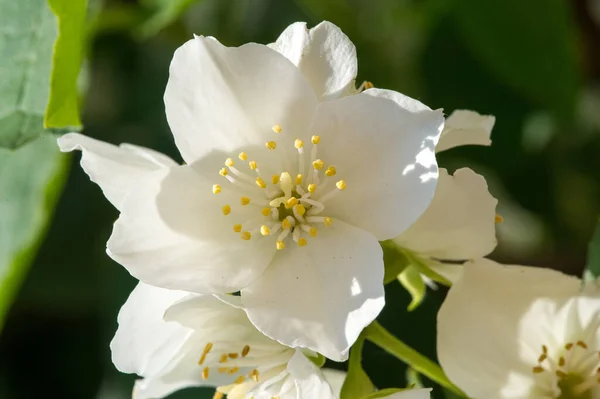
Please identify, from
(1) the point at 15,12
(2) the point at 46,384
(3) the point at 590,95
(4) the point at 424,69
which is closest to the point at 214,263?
(1) the point at 15,12

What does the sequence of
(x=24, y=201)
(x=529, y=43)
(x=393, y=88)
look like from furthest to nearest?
(x=393, y=88) → (x=529, y=43) → (x=24, y=201)

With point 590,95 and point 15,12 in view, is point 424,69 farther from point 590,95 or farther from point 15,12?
point 15,12

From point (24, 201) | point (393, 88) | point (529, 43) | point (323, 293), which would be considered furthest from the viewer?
point (393, 88)

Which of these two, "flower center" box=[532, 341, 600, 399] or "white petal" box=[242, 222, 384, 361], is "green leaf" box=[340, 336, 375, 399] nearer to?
"white petal" box=[242, 222, 384, 361]

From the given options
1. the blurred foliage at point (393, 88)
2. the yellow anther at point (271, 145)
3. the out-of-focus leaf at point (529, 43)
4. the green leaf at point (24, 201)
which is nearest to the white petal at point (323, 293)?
the yellow anther at point (271, 145)

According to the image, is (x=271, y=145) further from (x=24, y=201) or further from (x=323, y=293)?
(x=24, y=201)

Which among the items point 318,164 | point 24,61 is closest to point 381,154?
point 318,164
